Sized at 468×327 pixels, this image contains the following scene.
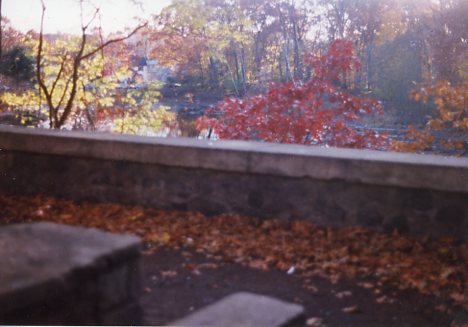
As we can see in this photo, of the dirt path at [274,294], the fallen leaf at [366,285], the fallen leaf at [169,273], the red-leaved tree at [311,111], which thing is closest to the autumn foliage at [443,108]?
the red-leaved tree at [311,111]

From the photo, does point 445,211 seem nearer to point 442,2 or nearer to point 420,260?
point 420,260

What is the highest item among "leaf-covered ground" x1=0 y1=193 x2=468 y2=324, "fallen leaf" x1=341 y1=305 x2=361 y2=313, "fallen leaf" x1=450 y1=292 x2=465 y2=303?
"leaf-covered ground" x1=0 y1=193 x2=468 y2=324

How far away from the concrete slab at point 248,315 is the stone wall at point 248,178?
211 cm

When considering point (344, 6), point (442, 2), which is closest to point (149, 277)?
point (344, 6)

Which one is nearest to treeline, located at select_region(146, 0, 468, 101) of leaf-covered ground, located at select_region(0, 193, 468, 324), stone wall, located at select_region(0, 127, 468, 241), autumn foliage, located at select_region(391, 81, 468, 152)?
autumn foliage, located at select_region(391, 81, 468, 152)

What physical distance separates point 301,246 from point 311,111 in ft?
7.41

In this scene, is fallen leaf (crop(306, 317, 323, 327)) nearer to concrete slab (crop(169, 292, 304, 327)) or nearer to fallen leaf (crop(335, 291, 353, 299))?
fallen leaf (crop(335, 291, 353, 299))

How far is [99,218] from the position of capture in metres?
5.00

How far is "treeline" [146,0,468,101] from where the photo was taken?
19.6ft

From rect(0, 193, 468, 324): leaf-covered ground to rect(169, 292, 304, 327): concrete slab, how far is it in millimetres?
1256

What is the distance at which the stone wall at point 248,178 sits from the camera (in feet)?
13.6

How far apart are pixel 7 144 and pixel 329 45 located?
3.85 metres

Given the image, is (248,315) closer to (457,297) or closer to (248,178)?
(457,297)

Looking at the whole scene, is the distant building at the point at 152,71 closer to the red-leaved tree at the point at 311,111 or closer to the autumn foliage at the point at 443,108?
the red-leaved tree at the point at 311,111
